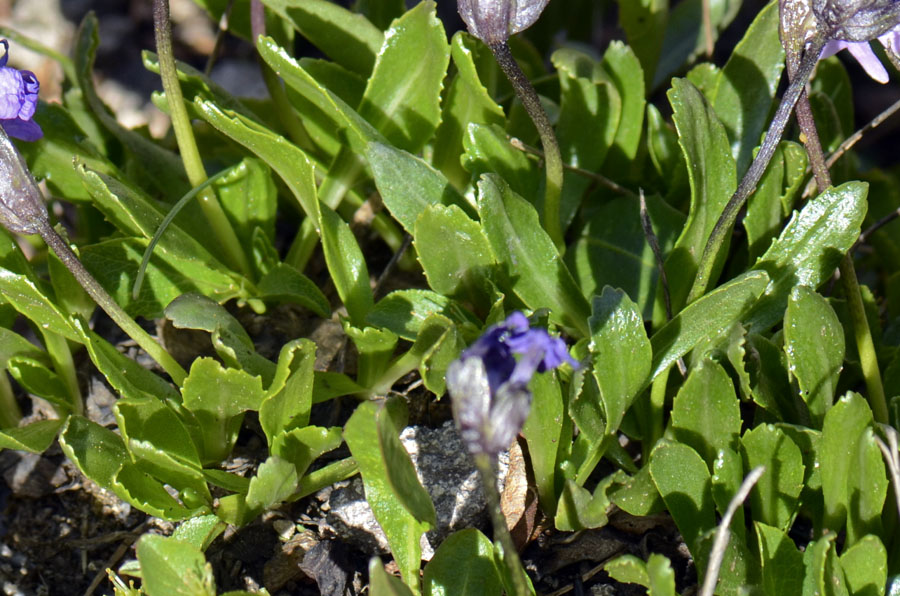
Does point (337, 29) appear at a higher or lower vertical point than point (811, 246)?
higher

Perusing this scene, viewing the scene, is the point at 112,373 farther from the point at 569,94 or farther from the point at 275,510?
the point at 569,94

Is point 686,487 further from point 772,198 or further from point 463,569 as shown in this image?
point 772,198

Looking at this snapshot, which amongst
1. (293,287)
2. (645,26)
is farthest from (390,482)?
(645,26)

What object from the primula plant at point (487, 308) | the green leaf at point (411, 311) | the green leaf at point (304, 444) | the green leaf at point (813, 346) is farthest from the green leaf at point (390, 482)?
the green leaf at point (813, 346)

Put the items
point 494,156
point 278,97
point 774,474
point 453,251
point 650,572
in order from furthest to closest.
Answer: point 278,97 → point 494,156 → point 453,251 → point 774,474 → point 650,572

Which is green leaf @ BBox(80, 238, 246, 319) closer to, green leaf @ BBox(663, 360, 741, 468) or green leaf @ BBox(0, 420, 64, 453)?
green leaf @ BBox(0, 420, 64, 453)

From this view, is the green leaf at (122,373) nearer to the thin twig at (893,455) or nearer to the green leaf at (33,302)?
the green leaf at (33,302)

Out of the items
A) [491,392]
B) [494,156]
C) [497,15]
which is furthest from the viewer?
[494,156]
